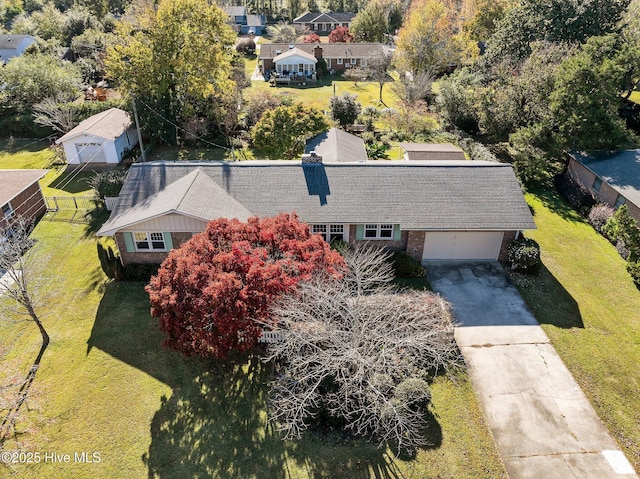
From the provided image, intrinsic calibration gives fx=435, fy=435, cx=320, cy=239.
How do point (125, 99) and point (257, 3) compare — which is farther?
point (257, 3)

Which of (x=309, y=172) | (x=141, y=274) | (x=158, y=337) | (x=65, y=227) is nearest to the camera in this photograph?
(x=158, y=337)

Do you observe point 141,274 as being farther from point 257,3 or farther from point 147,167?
point 257,3

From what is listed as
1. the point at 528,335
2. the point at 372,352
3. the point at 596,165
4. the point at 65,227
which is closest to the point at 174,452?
the point at 372,352

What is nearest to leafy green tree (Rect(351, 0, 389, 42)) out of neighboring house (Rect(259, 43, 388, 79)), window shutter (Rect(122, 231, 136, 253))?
neighboring house (Rect(259, 43, 388, 79))

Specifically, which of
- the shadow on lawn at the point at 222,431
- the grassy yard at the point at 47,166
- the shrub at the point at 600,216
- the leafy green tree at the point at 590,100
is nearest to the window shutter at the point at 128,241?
the shadow on lawn at the point at 222,431

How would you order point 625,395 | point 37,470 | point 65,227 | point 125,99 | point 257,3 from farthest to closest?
1. point 257,3
2. point 125,99
3. point 65,227
4. point 625,395
5. point 37,470

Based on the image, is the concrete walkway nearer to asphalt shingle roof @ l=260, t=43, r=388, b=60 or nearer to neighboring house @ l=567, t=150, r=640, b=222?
neighboring house @ l=567, t=150, r=640, b=222
